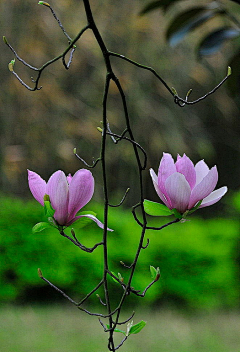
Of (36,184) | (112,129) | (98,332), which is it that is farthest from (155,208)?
(112,129)

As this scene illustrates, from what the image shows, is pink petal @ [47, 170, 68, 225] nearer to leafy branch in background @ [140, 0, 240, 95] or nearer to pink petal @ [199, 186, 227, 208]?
pink petal @ [199, 186, 227, 208]

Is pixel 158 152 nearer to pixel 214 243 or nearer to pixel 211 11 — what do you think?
pixel 214 243

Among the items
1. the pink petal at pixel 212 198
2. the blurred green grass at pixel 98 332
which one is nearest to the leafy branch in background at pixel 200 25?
the pink petal at pixel 212 198

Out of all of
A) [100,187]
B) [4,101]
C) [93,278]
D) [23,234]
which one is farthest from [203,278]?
[4,101]

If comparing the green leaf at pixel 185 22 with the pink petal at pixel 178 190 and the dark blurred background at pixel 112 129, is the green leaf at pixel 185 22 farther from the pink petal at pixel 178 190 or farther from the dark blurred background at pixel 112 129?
the dark blurred background at pixel 112 129

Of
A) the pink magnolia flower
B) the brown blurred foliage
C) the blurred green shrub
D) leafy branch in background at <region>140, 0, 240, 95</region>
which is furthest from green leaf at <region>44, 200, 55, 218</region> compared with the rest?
the brown blurred foliage
